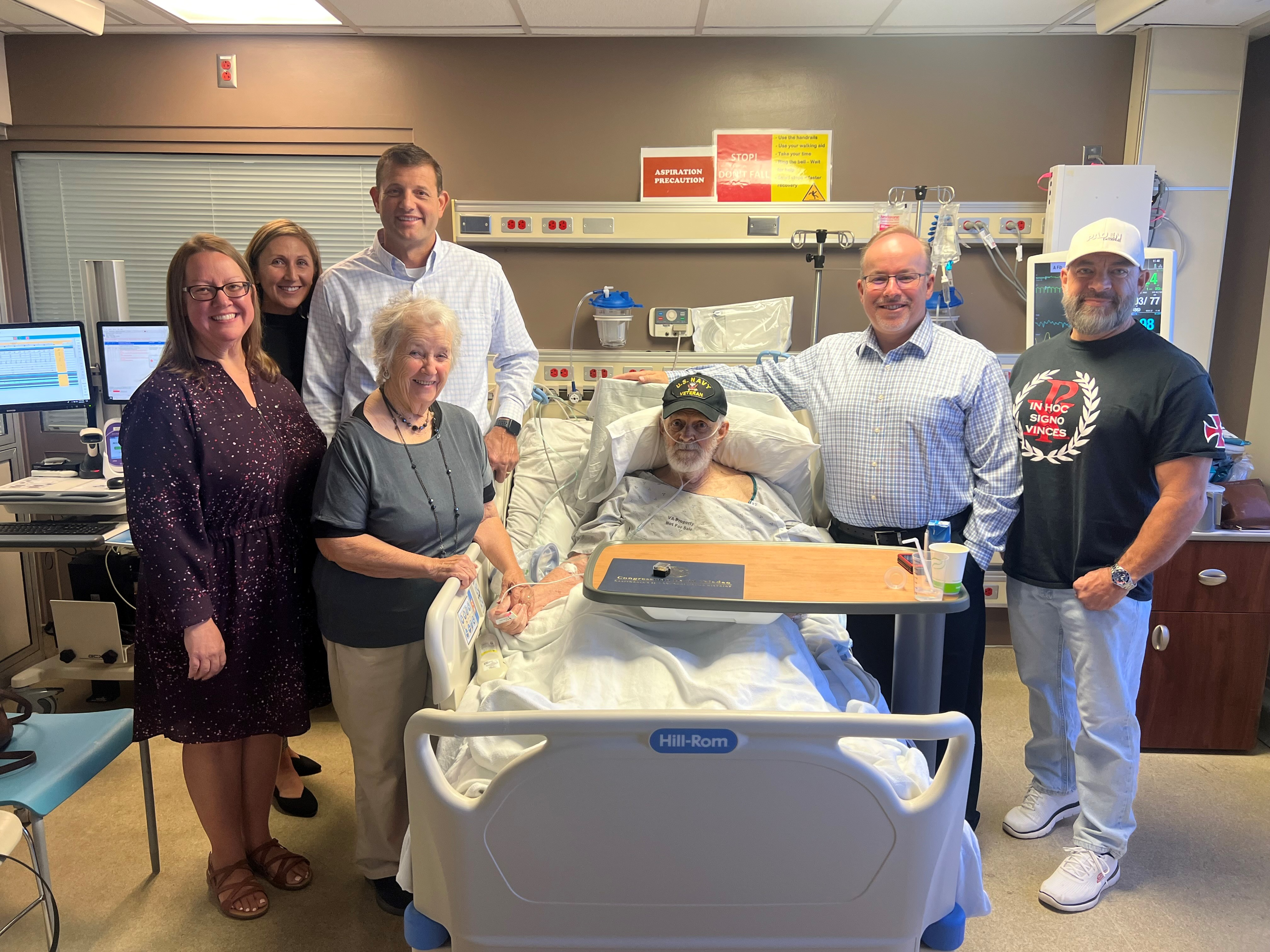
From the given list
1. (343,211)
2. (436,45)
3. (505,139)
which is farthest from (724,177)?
(343,211)

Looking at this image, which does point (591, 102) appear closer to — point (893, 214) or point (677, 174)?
point (677, 174)

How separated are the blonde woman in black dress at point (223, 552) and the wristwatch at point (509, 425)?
511 mm

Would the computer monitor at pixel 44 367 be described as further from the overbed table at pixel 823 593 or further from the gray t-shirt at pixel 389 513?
the overbed table at pixel 823 593

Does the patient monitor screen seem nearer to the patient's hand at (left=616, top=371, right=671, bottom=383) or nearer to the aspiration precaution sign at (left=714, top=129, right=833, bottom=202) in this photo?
the aspiration precaution sign at (left=714, top=129, right=833, bottom=202)

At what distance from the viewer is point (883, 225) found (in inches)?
124

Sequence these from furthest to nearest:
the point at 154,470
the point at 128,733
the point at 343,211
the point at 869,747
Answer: the point at 343,211 → the point at 128,733 → the point at 154,470 → the point at 869,747

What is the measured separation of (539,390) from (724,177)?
1299 millimetres

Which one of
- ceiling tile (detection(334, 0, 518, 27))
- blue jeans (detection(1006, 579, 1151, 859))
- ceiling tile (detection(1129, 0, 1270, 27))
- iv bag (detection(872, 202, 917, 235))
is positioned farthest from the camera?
iv bag (detection(872, 202, 917, 235))

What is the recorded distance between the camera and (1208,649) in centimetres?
265

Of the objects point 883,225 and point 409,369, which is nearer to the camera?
point 409,369

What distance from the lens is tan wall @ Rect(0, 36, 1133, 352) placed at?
3387 mm

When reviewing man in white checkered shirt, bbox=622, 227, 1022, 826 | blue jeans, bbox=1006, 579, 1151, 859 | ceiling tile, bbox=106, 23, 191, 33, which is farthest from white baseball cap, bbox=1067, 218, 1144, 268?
ceiling tile, bbox=106, 23, 191, 33

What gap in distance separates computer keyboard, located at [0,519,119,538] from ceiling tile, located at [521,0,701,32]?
2256 mm

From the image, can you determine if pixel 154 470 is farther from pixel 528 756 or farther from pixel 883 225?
pixel 883 225
